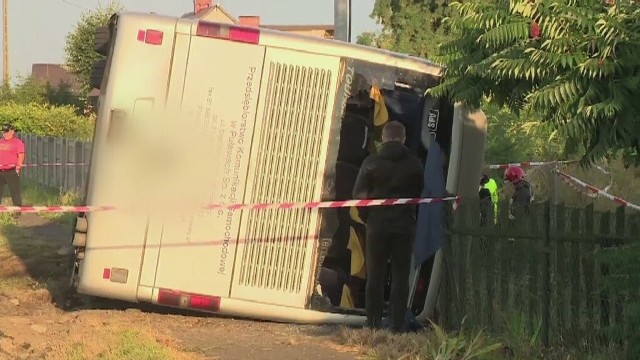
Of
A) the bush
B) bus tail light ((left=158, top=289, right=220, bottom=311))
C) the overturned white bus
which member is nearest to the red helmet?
the overturned white bus

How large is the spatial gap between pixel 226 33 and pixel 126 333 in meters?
2.79

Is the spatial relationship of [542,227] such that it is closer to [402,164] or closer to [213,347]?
[402,164]

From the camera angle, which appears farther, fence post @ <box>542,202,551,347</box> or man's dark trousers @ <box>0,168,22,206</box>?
man's dark trousers @ <box>0,168,22,206</box>

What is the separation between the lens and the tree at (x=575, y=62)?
602 centimetres

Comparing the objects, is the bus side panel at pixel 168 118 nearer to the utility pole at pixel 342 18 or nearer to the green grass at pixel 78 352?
the green grass at pixel 78 352

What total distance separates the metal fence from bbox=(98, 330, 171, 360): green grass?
16446mm

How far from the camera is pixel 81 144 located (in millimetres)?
27922

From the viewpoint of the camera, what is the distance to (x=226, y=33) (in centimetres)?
923

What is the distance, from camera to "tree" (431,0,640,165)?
6020 millimetres

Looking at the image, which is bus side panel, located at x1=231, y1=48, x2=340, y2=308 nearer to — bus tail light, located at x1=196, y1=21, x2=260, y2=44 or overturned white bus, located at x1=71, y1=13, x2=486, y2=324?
overturned white bus, located at x1=71, y1=13, x2=486, y2=324

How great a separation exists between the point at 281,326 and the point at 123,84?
2.59m

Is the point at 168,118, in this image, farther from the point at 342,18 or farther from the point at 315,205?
the point at 342,18

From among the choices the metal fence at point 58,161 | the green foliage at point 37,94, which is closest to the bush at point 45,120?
the metal fence at point 58,161

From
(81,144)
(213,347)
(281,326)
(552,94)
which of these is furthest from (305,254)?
(81,144)
